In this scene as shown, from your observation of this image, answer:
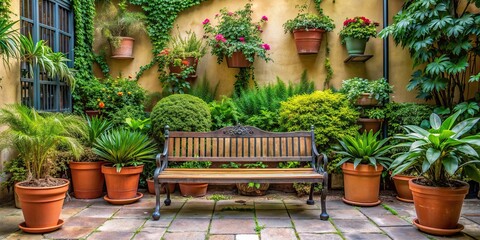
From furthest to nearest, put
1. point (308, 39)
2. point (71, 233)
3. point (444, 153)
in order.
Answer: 1. point (308, 39)
2. point (71, 233)
3. point (444, 153)

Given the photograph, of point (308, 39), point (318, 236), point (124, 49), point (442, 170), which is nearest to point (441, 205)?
point (442, 170)

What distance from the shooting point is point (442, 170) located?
11.8 feet

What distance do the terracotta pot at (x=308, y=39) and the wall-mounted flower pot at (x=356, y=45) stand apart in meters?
0.46

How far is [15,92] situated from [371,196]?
4.55 meters

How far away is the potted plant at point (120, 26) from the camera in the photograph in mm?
6207

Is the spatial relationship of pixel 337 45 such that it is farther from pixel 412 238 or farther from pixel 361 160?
pixel 412 238

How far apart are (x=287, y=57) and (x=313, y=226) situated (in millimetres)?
3414

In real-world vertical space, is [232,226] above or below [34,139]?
below

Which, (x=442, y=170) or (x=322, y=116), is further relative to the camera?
(x=322, y=116)

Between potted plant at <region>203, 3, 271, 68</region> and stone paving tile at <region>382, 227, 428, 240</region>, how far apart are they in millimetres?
3327

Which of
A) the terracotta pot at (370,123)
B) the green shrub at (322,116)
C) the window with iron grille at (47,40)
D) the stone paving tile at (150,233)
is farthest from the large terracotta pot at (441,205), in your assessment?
the window with iron grille at (47,40)

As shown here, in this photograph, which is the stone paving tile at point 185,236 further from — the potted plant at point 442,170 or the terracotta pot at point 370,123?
the terracotta pot at point 370,123

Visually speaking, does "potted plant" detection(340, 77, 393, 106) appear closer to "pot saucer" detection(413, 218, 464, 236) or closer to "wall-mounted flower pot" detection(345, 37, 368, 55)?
"wall-mounted flower pot" detection(345, 37, 368, 55)

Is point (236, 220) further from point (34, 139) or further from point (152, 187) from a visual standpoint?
point (34, 139)
